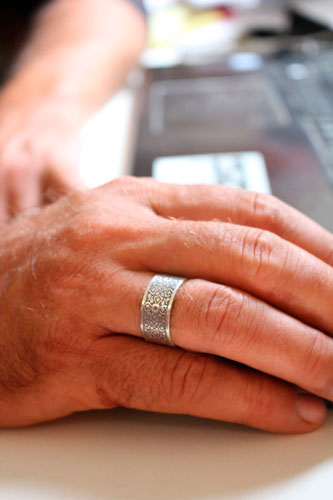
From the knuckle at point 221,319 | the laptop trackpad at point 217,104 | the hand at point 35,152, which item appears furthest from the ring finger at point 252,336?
the laptop trackpad at point 217,104

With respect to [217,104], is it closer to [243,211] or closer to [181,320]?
[243,211]

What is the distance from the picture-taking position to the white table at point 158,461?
0.38m

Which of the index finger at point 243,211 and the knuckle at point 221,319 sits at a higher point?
the index finger at point 243,211

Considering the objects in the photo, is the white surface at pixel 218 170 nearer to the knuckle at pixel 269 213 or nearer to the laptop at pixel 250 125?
the laptop at pixel 250 125

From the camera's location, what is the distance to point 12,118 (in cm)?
89

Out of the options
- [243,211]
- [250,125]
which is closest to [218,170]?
[250,125]

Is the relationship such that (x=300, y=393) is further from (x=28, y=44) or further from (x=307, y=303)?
(x=28, y=44)

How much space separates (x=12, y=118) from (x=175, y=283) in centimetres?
61

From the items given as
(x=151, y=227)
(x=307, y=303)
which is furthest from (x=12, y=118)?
(x=307, y=303)

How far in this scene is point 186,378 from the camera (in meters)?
0.41

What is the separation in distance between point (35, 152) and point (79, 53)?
0.35 metres

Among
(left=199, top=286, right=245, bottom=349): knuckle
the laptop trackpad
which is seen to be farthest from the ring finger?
the laptop trackpad

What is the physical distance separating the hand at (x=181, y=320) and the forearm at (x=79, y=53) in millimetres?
550

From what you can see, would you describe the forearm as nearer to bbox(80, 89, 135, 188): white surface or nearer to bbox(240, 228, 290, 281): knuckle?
bbox(80, 89, 135, 188): white surface
